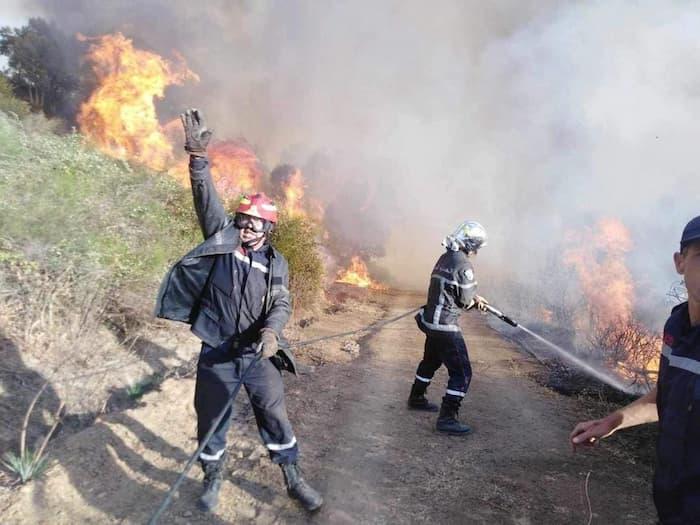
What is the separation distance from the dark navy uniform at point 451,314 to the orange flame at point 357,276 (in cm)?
1212

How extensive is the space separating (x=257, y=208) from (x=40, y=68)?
101ft

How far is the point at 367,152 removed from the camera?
84.6 ft

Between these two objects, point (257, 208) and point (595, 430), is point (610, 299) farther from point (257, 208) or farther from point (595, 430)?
point (257, 208)

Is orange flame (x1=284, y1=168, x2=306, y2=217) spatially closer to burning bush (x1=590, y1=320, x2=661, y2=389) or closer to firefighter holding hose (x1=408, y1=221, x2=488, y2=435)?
burning bush (x1=590, y1=320, x2=661, y2=389)

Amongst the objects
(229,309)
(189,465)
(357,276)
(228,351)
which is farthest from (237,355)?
(357,276)

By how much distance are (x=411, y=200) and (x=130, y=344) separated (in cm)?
1835

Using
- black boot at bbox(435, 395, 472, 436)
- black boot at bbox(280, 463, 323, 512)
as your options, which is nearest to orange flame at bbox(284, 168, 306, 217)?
black boot at bbox(435, 395, 472, 436)

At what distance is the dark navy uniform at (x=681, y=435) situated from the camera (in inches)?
62.4

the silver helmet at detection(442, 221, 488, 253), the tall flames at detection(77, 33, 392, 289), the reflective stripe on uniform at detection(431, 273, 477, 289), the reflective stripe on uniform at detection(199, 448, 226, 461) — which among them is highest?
the tall flames at detection(77, 33, 392, 289)

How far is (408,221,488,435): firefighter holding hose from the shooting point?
4855mm

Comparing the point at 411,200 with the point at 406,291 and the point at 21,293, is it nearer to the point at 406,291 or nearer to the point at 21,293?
the point at 406,291

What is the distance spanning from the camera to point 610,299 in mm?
9305

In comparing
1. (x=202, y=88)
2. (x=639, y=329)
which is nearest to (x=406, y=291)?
(x=639, y=329)

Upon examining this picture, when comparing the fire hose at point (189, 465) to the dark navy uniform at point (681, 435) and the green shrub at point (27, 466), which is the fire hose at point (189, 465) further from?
the dark navy uniform at point (681, 435)
